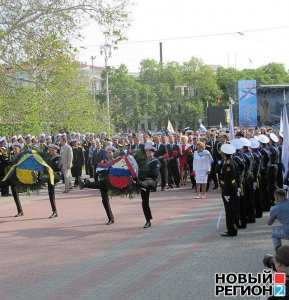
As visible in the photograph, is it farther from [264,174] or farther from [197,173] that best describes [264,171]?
[197,173]

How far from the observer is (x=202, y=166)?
19469 millimetres

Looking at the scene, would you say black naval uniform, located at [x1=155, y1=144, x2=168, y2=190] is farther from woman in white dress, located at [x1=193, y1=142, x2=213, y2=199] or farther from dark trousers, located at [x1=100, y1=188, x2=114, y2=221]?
dark trousers, located at [x1=100, y1=188, x2=114, y2=221]

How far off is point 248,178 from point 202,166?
5907mm

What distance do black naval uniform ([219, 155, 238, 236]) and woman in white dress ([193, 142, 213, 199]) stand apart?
6811mm

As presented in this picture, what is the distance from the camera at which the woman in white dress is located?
63.8ft

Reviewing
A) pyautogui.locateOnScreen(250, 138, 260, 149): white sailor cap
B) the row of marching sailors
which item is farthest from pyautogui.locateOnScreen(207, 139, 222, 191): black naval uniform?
pyautogui.locateOnScreen(250, 138, 260, 149): white sailor cap

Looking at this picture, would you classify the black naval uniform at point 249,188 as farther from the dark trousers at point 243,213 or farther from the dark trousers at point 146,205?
the dark trousers at point 146,205

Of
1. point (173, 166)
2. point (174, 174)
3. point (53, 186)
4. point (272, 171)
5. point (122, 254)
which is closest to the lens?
point (122, 254)

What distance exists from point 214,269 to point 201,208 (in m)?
7.28

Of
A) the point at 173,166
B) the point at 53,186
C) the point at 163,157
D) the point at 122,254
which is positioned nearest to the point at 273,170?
the point at 53,186

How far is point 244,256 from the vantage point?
10.3 meters

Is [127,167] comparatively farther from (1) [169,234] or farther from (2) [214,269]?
(2) [214,269]

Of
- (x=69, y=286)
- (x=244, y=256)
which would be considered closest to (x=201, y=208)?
(x=244, y=256)

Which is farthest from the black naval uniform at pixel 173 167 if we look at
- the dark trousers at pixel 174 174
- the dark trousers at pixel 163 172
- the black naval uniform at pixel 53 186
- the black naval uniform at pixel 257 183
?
the black naval uniform at pixel 257 183
